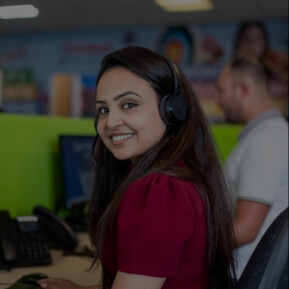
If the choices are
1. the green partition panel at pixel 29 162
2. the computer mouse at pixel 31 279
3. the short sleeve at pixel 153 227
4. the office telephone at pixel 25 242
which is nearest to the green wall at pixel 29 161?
the green partition panel at pixel 29 162

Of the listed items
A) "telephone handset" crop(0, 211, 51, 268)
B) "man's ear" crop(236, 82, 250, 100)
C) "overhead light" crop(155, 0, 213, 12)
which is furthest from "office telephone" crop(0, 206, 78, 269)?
"man's ear" crop(236, 82, 250, 100)

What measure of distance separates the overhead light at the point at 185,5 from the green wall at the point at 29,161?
1.60 feet

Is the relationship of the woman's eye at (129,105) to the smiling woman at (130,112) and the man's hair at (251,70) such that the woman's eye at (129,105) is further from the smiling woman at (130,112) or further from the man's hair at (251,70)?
the man's hair at (251,70)

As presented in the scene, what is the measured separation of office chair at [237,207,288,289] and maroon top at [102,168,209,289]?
0.10 m

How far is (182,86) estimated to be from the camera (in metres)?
1.11

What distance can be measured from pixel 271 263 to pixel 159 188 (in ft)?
0.75

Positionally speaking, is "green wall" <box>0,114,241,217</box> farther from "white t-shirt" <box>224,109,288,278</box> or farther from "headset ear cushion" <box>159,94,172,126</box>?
"headset ear cushion" <box>159,94,172,126</box>

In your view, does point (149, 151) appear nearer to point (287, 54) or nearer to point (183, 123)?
point (183, 123)

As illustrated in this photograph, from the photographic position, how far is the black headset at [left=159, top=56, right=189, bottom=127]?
102cm

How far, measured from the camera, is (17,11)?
1.08 m

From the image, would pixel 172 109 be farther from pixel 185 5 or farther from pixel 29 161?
pixel 29 161

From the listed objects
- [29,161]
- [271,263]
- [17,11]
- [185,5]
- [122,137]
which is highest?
[185,5]

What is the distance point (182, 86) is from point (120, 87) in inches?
5.6

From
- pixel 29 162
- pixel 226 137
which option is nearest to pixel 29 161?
pixel 29 162
